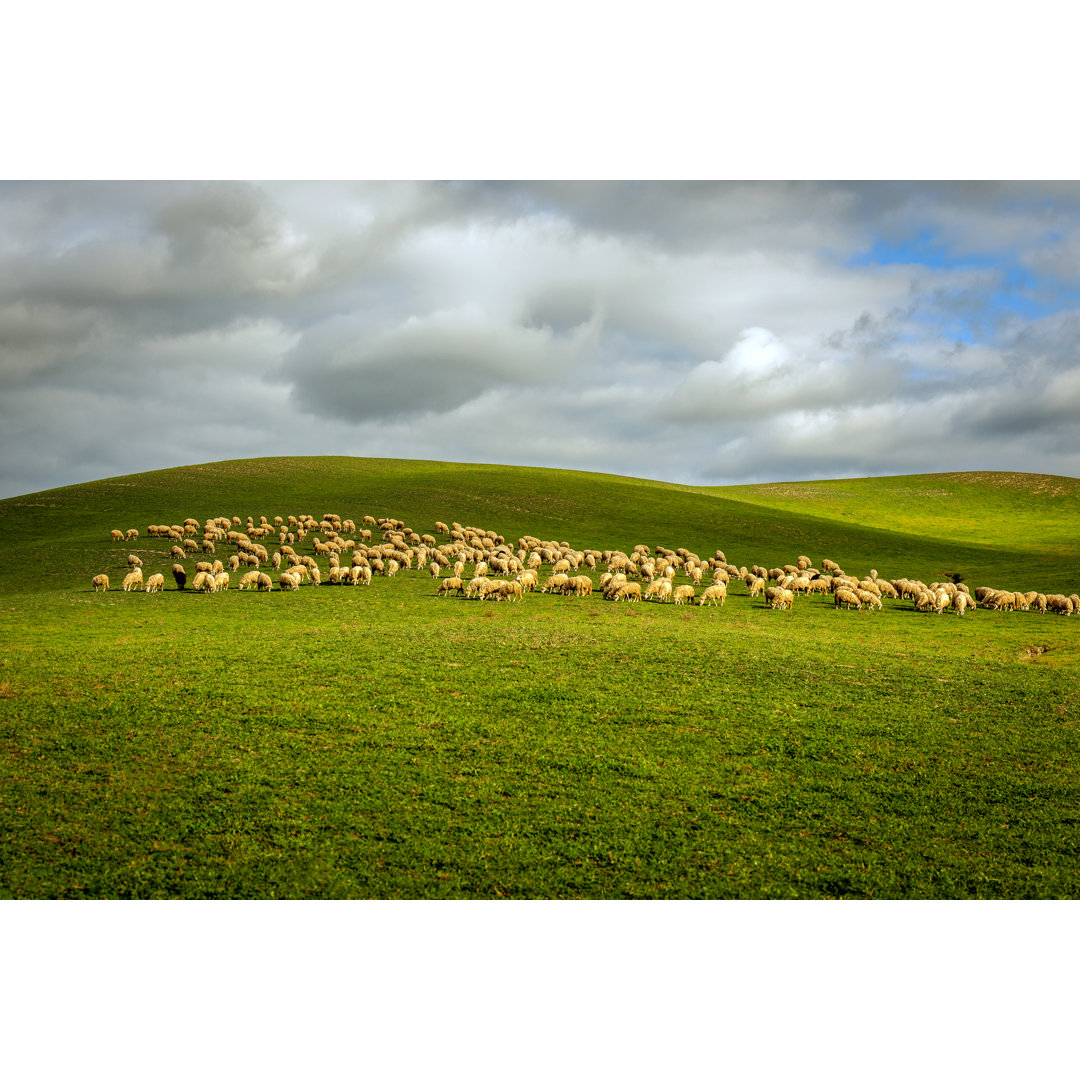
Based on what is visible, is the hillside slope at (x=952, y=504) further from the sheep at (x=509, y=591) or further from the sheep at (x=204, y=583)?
the sheep at (x=204, y=583)

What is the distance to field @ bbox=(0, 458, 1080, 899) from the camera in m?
10.2

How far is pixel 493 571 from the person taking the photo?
40.0m

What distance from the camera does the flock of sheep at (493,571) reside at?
108ft

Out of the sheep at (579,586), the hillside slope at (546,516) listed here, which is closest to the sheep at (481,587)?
the sheep at (579,586)

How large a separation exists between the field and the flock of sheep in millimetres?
3503

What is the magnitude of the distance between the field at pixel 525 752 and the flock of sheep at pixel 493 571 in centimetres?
350

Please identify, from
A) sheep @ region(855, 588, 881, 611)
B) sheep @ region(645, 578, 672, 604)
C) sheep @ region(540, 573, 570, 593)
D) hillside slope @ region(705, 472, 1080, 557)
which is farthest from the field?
hillside slope @ region(705, 472, 1080, 557)

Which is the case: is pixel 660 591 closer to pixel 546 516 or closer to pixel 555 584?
pixel 555 584

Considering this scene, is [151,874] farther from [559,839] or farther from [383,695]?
[383,695]

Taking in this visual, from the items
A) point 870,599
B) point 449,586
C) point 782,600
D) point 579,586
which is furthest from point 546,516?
point 870,599

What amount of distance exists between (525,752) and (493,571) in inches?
1049

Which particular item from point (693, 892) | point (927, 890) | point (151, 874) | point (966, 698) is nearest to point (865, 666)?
point (966, 698)

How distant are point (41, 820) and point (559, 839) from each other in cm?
758

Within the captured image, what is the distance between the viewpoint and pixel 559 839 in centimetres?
1080
